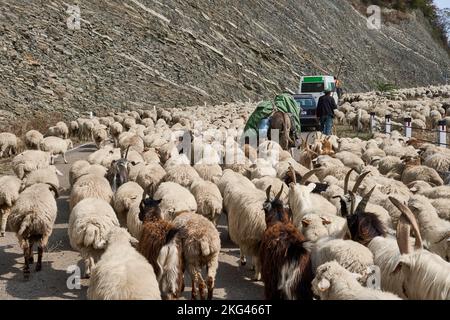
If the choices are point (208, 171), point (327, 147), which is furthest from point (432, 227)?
point (327, 147)

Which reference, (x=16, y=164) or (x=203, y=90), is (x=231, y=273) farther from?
(x=203, y=90)

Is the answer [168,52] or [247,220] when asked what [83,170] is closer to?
[247,220]

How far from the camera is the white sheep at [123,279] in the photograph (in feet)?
13.2

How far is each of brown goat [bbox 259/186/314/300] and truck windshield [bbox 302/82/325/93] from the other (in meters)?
20.6

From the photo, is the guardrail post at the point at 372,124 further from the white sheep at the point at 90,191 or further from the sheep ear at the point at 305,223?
the sheep ear at the point at 305,223

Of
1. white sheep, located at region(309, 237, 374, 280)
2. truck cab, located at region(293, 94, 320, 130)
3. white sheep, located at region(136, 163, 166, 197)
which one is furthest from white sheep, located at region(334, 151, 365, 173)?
truck cab, located at region(293, 94, 320, 130)

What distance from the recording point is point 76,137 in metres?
19.7

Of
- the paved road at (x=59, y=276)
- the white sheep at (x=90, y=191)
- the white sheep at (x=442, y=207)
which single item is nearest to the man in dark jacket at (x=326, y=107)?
the paved road at (x=59, y=276)

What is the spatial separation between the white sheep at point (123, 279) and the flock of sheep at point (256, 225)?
1 centimetres

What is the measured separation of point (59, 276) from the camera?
252 inches

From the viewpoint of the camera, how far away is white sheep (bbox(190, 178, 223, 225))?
23.9 feet

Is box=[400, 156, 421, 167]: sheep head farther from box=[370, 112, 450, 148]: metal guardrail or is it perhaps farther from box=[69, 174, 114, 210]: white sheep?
box=[69, 174, 114, 210]: white sheep

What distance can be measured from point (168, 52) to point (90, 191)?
85.8 ft
